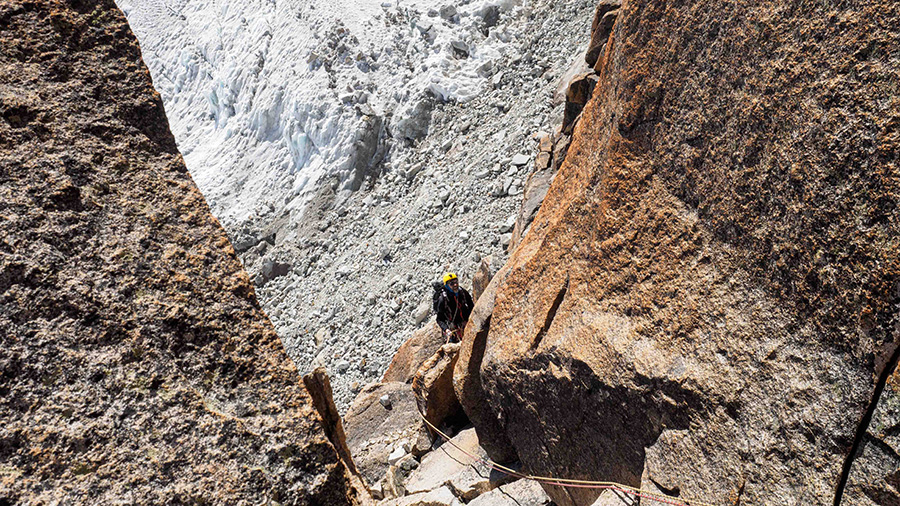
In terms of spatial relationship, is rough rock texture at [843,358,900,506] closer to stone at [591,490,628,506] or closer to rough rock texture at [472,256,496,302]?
stone at [591,490,628,506]

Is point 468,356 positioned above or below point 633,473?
below

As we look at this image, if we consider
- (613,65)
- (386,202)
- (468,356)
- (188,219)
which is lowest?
(386,202)

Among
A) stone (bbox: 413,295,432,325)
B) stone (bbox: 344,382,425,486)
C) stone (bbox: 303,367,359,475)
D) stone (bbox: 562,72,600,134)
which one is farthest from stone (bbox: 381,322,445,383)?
stone (bbox: 303,367,359,475)

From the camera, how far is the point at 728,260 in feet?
11.3

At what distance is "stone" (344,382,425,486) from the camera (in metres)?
9.09

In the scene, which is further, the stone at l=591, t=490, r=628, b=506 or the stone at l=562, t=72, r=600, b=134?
the stone at l=562, t=72, r=600, b=134

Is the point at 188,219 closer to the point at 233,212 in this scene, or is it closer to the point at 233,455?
the point at 233,455

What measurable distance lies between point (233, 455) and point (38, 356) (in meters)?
0.72

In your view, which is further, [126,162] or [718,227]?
[718,227]

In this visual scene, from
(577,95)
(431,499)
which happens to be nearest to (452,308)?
(431,499)

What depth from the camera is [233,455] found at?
2.06m

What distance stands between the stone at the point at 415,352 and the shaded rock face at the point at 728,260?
5.71 m

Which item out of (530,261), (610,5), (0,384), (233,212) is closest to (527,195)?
(610,5)

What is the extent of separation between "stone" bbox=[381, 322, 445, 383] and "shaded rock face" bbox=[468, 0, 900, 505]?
18.7ft
